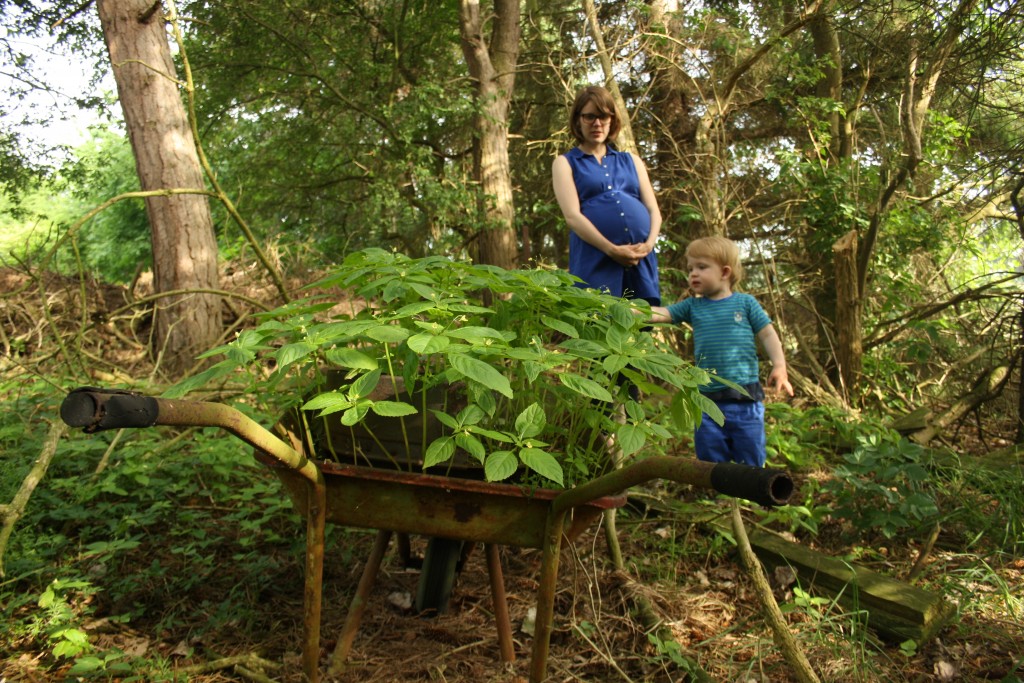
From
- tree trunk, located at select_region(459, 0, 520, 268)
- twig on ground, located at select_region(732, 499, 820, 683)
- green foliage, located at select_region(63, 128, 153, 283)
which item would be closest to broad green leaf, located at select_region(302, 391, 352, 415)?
twig on ground, located at select_region(732, 499, 820, 683)

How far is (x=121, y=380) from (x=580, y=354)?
12.6ft

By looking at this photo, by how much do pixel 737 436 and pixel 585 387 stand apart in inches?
66.6

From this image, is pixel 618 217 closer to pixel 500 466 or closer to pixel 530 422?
pixel 530 422

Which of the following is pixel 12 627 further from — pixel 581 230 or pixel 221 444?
pixel 581 230

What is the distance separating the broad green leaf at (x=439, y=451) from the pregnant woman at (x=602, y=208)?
5.36 feet

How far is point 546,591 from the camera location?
161 centimetres

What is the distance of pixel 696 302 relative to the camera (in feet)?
9.95

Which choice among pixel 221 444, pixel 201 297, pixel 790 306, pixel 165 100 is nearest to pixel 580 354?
pixel 221 444

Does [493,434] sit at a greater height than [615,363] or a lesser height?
lesser

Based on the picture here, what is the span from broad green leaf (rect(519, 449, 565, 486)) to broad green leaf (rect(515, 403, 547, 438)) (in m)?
0.05

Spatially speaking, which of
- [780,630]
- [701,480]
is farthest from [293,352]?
→ [780,630]

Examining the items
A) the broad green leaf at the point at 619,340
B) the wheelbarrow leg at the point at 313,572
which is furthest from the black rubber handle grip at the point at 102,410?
the broad green leaf at the point at 619,340

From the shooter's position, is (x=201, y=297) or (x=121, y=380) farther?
(x=201, y=297)

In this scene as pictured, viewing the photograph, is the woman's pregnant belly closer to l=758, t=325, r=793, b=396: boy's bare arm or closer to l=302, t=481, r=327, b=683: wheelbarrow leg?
l=758, t=325, r=793, b=396: boy's bare arm
